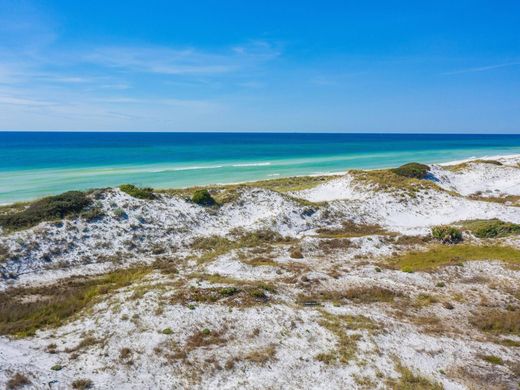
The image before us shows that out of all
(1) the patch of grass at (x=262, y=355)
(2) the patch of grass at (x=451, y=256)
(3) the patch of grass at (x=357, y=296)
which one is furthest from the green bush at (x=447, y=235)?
(1) the patch of grass at (x=262, y=355)

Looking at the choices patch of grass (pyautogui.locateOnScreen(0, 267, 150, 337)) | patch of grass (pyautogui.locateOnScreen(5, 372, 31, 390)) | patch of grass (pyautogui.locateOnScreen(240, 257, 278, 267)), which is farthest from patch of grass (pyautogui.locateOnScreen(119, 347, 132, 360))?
patch of grass (pyautogui.locateOnScreen(240, 257, 278, 267))

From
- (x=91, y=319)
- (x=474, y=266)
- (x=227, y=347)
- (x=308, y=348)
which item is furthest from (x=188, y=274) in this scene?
(x=474, y=266)

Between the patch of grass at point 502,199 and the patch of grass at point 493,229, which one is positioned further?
the patch of grass at point 502,199

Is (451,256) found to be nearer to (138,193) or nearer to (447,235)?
(447,235)

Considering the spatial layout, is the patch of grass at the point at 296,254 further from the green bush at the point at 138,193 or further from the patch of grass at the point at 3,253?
the patch of grass at the point at 3,253

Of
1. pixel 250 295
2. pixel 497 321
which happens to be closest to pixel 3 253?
pixel 250 295

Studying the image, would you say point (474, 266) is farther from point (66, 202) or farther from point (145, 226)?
point (66, 202)
